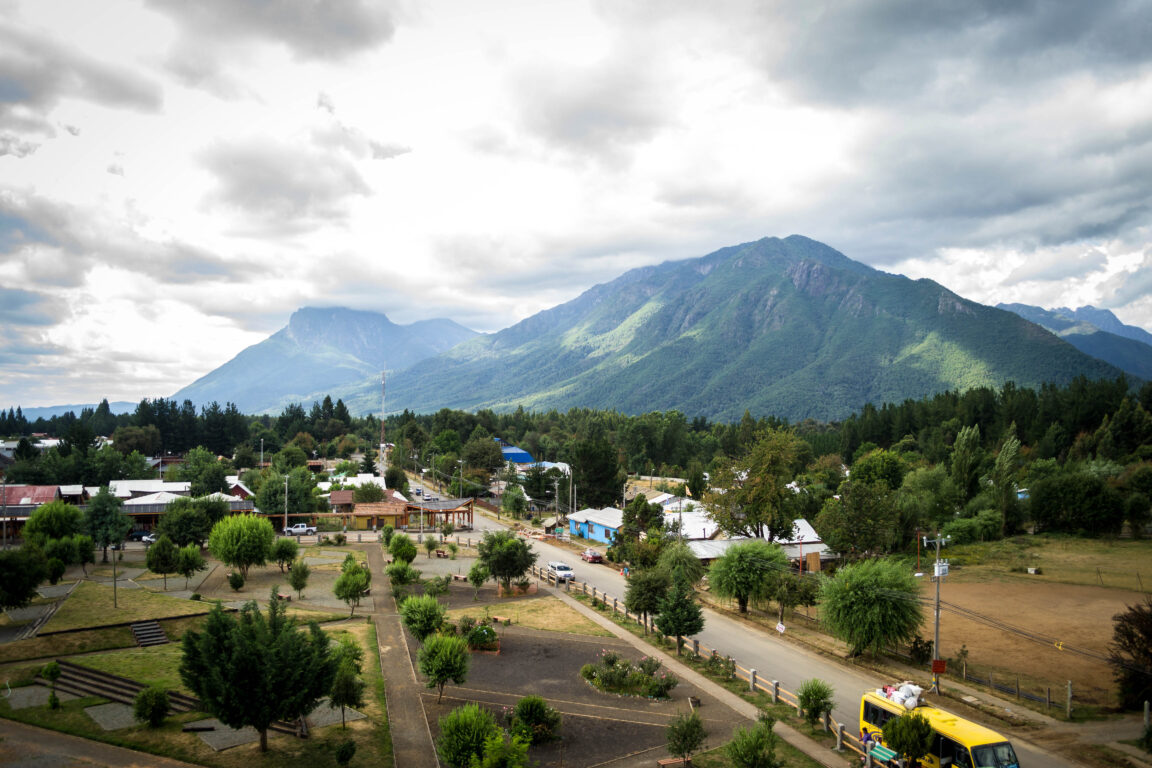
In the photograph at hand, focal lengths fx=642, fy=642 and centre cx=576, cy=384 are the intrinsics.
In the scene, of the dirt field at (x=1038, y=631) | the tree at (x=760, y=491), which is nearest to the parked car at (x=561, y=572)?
the tree at (x=760, y=491)

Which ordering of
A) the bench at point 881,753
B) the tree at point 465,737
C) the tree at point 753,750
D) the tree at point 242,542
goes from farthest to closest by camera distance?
the tree at point 242,542, the bench at point 881,753, the tree at point 753,750, the tree at point 465,737

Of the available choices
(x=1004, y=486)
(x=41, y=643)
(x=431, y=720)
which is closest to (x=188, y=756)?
(x=431, y=720)

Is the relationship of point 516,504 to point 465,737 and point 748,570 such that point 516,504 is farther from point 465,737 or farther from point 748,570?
point 465,737

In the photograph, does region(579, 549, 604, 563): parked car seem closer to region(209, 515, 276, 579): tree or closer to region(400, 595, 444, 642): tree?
region(209, 515, 276, 579): tree

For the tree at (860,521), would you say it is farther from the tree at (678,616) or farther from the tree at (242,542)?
the tree at (242,542)

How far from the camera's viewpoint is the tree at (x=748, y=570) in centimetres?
3366

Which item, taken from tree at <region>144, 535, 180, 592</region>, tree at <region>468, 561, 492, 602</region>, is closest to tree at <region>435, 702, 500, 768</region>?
tree at <region>468, 561, 492, 602</region>

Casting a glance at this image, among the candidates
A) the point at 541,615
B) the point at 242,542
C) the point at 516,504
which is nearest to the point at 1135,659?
the point at 541,615

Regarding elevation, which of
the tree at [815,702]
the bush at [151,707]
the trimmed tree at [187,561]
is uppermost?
the trimmed tree at [187,561]

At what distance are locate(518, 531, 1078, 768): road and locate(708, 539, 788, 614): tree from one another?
179 centimetres

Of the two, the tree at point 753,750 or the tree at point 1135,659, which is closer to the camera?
the tree at point 753,750

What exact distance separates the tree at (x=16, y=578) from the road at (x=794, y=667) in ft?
100

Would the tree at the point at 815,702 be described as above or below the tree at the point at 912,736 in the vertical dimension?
below

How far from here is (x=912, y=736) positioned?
16922 millimetres
